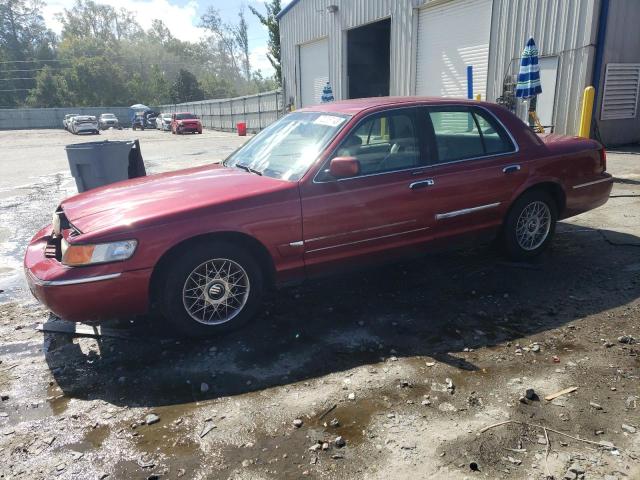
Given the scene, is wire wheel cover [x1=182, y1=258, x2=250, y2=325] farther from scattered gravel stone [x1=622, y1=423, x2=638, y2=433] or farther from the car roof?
scattered gravel stone [x1=622, y1=423, x2=638, y2=433]

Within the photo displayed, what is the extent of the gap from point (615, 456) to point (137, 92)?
7636 centimetres

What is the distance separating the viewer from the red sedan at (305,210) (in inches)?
130

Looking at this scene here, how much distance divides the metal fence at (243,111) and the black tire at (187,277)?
21204 millimetres

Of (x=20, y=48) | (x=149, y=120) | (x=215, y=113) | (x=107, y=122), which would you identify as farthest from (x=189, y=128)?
(x=20, y=48)

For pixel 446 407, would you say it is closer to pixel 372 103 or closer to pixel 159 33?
pixel 372 103

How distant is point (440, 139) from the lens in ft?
14.2

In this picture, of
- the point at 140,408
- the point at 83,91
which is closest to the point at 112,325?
the point at 140,408

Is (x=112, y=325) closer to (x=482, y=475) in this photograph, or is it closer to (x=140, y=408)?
(x=140, y=408)

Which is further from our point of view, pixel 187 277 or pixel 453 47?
pixel 453 47

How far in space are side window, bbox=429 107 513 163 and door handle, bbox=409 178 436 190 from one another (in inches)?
8.9

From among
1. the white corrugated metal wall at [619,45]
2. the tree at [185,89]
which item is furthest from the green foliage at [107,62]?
the white corrugated metal wall at [619,45]

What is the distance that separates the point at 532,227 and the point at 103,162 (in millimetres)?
5048

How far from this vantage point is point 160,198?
12.0 ft

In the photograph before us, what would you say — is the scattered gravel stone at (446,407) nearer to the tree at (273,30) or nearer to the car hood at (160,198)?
the car hood at (160,198)
